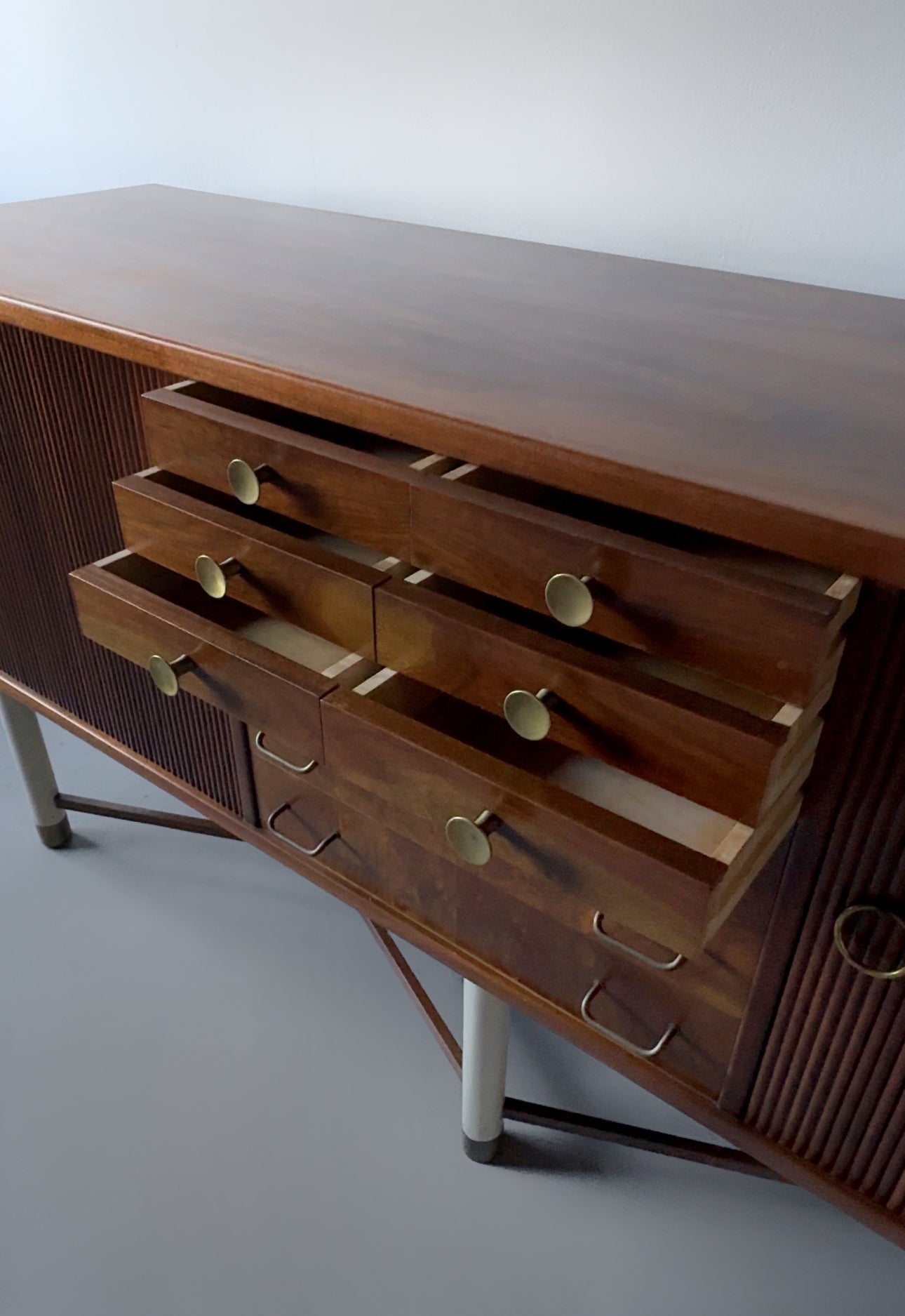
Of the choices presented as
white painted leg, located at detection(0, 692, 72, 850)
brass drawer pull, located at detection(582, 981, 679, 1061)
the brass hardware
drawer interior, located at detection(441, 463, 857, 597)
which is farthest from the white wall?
white painted leg, located at detection(0, 692, 72, 850)

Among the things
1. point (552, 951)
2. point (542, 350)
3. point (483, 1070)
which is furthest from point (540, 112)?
point (483, 1070)

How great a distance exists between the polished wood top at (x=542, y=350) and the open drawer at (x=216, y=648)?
170 millimetres

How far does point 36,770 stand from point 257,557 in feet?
2.74

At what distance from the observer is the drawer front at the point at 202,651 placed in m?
0.66

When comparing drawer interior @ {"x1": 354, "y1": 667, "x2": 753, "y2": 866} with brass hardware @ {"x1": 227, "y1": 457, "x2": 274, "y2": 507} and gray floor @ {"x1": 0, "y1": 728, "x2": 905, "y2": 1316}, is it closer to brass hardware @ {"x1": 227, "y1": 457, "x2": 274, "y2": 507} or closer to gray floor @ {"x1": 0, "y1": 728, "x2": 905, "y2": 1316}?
brass hardware @ {"x1": 227, "y1": 457, "x2": 274, "y2": 507}

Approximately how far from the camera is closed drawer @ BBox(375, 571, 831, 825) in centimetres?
49

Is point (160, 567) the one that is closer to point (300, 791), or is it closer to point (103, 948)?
point (300, 791)

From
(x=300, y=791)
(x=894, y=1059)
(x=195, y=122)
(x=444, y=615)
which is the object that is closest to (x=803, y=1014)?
(x=894, y=1059)

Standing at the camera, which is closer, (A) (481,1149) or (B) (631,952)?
(B) (631,952)

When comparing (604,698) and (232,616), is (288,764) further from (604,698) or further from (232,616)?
(604,698)

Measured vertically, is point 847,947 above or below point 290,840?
above

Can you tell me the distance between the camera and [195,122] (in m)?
1.19

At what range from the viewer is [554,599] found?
0.53 metres

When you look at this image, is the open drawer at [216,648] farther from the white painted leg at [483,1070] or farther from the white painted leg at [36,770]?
the white painted leg at [36,770]
